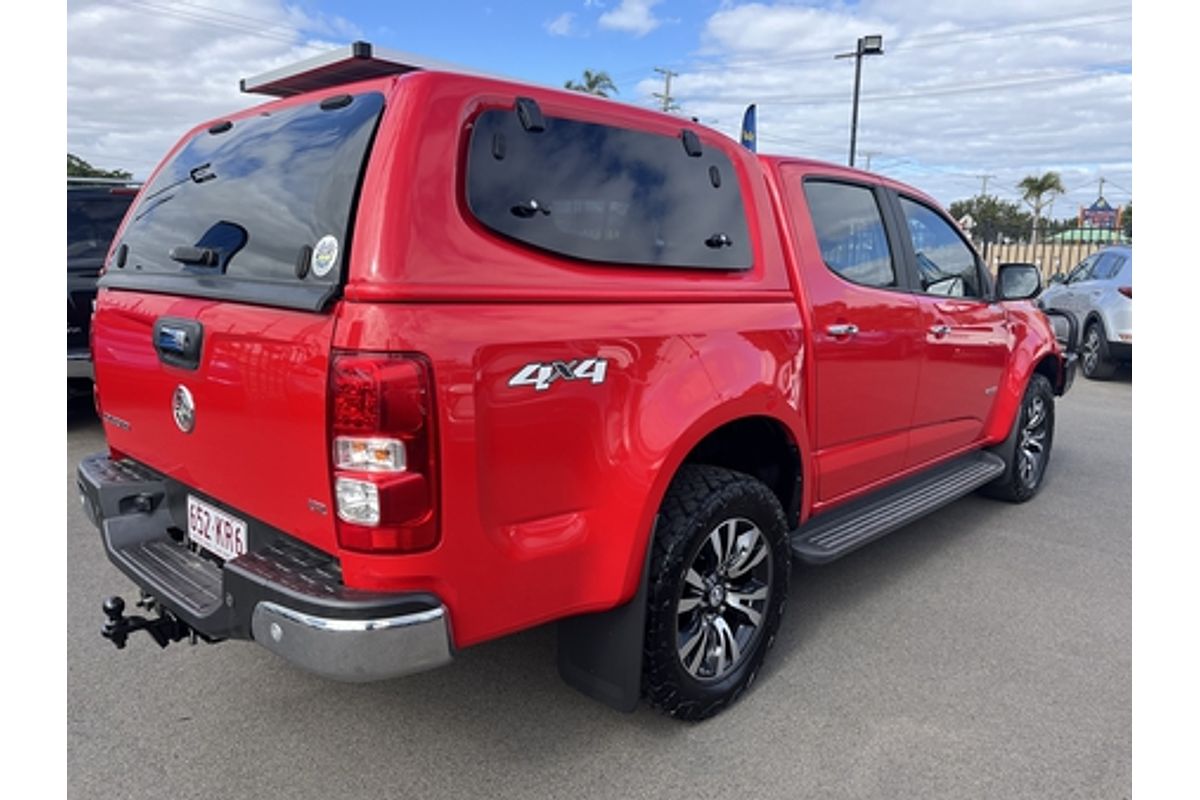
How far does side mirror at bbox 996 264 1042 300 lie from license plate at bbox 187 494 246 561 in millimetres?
4180

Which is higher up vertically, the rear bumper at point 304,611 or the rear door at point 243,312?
the rear door at point 243,312

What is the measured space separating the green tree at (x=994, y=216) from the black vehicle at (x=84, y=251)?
24.0 meters

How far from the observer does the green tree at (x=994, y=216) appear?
90.8 ft

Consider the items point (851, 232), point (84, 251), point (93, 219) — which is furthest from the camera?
point (93, 219)

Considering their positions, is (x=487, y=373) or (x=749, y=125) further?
(x=749, y=125)

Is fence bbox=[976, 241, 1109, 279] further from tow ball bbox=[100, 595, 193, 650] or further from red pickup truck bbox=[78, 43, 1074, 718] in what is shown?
tow ball bbox=[100, 595, 193, 650]

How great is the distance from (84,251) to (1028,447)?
702cm

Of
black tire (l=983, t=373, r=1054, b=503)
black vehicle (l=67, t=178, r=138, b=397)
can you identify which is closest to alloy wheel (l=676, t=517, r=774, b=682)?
black tire (l=983, t=373, r=1054, b=503)

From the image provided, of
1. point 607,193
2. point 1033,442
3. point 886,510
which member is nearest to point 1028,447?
point 1033,442

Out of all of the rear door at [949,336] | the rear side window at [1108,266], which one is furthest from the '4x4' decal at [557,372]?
the rear side window at [1108,266]

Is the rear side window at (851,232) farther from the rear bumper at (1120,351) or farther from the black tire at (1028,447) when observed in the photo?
the rear bumper at (1120,351)

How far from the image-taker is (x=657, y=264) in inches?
108

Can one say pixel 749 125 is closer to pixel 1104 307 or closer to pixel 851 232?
pixel 851 232

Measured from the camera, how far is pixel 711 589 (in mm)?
2973
